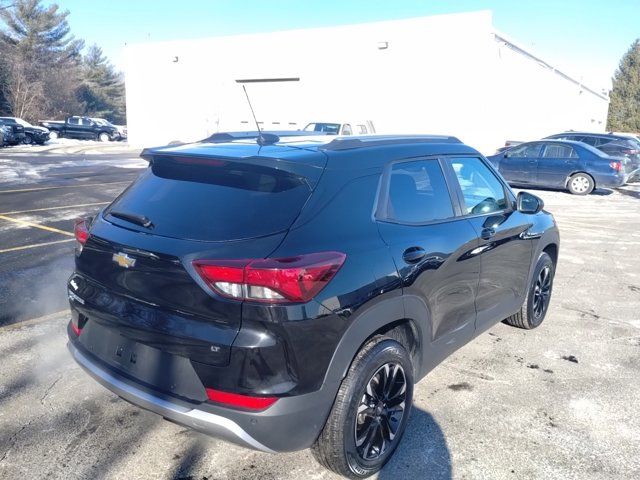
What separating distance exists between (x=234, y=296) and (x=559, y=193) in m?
16.1

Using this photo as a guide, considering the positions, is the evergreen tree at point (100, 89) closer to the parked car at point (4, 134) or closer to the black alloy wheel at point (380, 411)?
the parked car at point (4, 134)

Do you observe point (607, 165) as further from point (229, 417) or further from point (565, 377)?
point (229, 417)

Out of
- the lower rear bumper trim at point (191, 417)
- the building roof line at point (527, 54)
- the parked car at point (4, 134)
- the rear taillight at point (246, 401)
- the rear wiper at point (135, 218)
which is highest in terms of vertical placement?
the building roof line at point (527, 54)

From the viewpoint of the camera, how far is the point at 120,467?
118 inches

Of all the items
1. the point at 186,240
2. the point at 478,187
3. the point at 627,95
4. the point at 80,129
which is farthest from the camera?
the point at 627,95

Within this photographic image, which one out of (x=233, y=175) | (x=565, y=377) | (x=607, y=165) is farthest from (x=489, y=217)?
(x=607, y=165)

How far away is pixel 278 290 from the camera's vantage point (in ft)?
8.19

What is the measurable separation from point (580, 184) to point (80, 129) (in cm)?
3329

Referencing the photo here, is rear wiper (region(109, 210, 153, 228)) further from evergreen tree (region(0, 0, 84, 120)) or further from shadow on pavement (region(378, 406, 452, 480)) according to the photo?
evergreen tree (region(0, 0, 84, 120))

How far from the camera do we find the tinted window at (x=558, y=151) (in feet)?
53.6

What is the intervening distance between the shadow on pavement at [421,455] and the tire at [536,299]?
1846 mm

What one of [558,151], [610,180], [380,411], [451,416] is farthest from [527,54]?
[380,411]

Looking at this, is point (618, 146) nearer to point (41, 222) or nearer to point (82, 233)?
point (41, 222)

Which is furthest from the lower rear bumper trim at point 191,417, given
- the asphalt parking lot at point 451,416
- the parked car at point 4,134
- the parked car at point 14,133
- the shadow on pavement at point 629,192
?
the parked car at point 14,133
